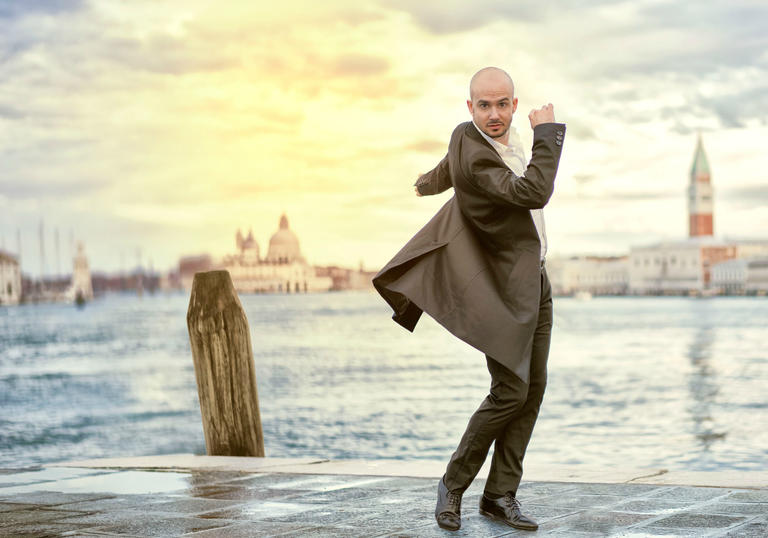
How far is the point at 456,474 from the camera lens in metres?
3.68

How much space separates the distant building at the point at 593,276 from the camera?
177375 millimetres

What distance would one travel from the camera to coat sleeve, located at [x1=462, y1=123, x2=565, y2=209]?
3287 mm

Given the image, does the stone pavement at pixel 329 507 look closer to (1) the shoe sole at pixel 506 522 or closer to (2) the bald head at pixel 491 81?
(1) the shoe sole at pixel 506 522

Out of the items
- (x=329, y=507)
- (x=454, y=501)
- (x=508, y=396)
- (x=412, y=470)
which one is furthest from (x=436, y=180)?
(x=412, y=470)

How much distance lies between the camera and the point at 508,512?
3.61 m

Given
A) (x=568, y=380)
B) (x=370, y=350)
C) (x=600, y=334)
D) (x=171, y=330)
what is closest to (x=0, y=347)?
(x=171, y=330)

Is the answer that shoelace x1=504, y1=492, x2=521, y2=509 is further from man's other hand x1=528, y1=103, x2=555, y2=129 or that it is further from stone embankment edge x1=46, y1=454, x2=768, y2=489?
man's other hand x1=528, y1=103, x2=555, y2=129

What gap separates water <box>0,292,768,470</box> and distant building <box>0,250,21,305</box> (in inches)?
3711

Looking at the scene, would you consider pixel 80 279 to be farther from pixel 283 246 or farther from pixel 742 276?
pixel 742 276

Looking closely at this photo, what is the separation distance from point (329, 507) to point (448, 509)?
64 centimetres

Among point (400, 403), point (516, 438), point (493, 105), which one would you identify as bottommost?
point (400, 403)

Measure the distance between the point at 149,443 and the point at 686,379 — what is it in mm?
16720

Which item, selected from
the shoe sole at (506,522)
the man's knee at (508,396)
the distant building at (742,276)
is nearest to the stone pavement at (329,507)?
the shoe sole at (506,522)

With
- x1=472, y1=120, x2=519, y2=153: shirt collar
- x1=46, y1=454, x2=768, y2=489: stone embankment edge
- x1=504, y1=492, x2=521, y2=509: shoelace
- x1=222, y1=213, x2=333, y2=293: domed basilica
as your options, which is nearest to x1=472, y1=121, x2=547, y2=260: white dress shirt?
x1=472, y1=120, x2=519, y2=153: shirt collar
